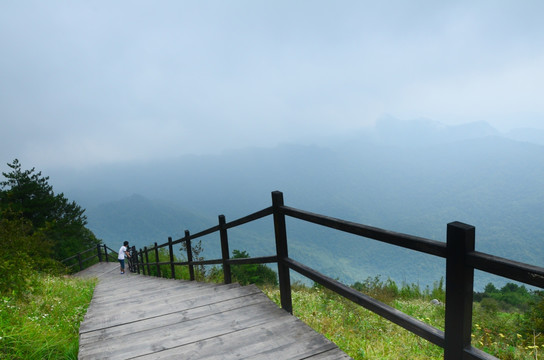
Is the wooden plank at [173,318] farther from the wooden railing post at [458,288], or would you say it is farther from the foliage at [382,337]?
the wooden railing post at [458,288]

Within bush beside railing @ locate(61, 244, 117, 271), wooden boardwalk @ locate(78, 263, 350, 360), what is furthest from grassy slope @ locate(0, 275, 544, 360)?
bush beside railing @ locate(61, 244, 117, 271)

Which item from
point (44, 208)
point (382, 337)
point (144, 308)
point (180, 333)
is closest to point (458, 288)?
point (180, 333)

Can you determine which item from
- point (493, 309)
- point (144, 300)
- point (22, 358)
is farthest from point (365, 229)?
point (493, 309)

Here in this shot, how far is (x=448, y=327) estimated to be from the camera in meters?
1.82

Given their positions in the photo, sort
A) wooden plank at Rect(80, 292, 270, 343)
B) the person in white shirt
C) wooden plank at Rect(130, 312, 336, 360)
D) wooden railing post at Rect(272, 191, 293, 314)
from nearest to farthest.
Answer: wooden plank at Rect(130, 312, 336, 360) → wooden plank at Rect(80, 292, 270, 343) → wooden railing post at Rect(272, 191, 293, 314) → the person in white shirt

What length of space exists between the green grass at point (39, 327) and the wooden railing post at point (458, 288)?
2.86 metres

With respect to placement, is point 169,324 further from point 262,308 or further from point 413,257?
point 413,257

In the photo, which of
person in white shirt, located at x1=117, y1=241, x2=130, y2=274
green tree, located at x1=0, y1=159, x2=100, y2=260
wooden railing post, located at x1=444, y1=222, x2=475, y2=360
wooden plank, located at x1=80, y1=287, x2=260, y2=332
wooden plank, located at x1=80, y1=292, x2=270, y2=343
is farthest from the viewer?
green tree, located at x1=0, y1=159, x2=100, y2=260

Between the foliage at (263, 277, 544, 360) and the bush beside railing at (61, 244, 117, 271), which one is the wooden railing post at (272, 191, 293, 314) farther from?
the bush beside railing at (61, 244, 117, 271)

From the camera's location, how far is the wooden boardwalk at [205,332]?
8.35 ft

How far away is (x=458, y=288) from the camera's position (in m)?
1.70

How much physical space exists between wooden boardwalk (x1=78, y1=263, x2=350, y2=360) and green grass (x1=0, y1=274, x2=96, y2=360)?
204 millimetres

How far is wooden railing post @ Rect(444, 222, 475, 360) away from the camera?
5.42 ft

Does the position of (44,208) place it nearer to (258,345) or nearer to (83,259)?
(83,259)
